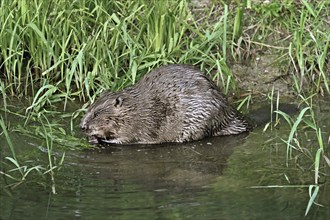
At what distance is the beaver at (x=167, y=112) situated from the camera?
736cm

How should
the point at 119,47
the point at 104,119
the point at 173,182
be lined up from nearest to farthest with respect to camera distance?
the point at 173,182 → the point at 104,119 → the point at 119,47

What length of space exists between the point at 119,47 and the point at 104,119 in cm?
94

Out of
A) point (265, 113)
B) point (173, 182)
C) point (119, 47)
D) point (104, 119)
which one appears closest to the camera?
point (173, 182)

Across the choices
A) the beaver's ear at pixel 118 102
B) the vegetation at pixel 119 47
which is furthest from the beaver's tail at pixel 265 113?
the beaver's ear at pixel 118 102

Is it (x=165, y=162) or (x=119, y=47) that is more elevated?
(x=119, y=47)

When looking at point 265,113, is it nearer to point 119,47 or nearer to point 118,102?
point 118,102

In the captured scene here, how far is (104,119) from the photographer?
7.40 meters

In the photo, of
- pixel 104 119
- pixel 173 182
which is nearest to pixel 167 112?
pixel 104 119

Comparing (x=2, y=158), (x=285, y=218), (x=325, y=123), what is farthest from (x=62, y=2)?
(x=285, y=218)

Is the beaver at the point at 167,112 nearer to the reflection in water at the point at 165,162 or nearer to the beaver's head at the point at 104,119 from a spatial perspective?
the beaver's head at the point at 104,119

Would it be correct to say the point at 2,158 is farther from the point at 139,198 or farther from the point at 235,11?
the point at 235,11

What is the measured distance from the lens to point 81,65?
7742mm

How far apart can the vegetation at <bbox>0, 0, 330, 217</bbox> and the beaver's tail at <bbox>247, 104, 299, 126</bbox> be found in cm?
12

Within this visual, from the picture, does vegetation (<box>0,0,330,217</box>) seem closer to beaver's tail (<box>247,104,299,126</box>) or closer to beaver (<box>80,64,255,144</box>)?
beaver's tail (<box>247,104,299,126</box>)
